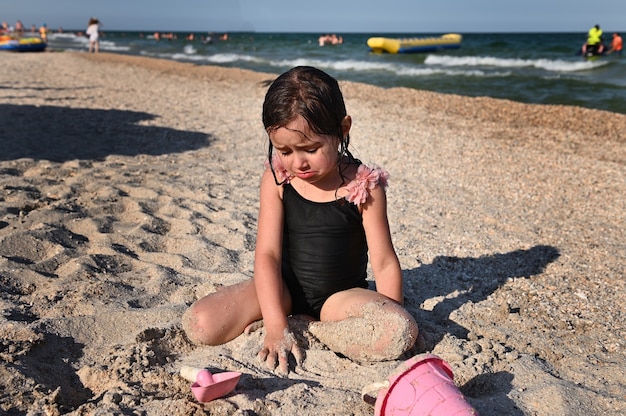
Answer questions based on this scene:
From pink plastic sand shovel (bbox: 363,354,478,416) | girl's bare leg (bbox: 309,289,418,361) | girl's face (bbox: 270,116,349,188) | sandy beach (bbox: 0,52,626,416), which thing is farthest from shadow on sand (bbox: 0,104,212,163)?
pink plastic sand shovel (bbox: 363,354,478,416)

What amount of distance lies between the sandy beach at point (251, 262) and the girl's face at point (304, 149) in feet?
2.31

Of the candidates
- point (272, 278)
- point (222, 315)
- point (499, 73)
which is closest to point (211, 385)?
point (222, 315)

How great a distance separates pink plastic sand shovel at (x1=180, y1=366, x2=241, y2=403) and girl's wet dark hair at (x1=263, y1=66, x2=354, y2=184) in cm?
93

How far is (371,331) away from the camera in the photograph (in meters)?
2.19

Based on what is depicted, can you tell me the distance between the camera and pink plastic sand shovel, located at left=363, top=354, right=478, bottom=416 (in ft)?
5.68

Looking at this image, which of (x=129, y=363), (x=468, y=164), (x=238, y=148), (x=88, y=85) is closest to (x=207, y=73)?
(x=88, y=85)

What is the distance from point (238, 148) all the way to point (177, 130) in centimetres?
125

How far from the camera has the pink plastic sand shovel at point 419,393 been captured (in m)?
1.73

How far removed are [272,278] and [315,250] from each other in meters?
0.23

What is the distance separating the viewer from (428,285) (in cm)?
325

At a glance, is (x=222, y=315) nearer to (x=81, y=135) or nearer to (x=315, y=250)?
(x=315, y=250)

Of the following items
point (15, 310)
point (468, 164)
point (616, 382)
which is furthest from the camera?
point (468, 164)

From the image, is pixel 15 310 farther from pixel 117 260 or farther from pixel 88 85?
pixel 88 85

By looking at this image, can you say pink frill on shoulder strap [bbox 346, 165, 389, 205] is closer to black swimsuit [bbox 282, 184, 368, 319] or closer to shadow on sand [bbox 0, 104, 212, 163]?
black swimsuit [bbox 282, 184, 368, 319]
